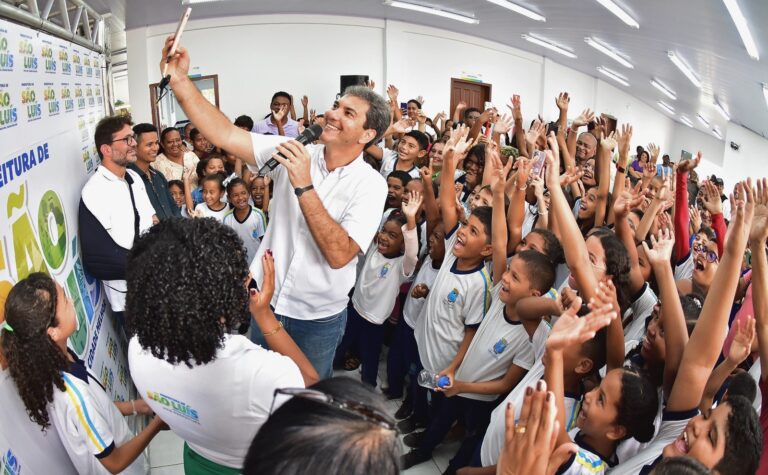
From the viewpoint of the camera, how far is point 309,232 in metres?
1.73

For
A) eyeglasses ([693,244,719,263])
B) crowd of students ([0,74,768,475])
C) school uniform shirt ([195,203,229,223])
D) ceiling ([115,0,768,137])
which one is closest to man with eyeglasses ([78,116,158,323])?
school uniform shirt ([195,203,229,223])

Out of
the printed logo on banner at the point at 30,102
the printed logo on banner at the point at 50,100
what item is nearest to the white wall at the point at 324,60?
the printed logo on banner at the point at 50,100

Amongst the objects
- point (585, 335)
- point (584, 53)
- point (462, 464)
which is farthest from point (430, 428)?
point (584, 53)

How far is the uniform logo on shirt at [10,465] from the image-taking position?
4.21ft

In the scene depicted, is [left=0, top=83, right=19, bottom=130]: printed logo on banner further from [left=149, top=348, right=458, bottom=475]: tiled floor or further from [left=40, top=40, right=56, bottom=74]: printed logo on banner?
[left=149, top=348, right=458, bottom=475]: tiled floor

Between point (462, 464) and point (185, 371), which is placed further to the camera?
point (462, 464)

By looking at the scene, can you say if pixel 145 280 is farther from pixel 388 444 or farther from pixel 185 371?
pixel 388 444

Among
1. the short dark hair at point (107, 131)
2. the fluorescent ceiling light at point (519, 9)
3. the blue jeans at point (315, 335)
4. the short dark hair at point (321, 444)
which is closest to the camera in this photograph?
the short dark hair at point (321, 444)

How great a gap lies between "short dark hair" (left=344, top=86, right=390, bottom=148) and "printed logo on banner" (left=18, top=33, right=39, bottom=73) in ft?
4.23

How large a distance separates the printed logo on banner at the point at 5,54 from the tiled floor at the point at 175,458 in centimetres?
183

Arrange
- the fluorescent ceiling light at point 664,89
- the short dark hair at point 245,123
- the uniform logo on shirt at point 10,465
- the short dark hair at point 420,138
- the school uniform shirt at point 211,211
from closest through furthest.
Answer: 1. the uniform logo on shirt at point 10,465
2. the school uniform shirt at point 211,211
3. the short dark hair at point 420,138
4. the short dark hair at point 245,123
5. the fluorescent ceiling light at point 664,89

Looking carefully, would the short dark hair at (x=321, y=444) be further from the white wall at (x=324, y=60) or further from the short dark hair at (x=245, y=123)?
the white wall at (x=324, y=60)

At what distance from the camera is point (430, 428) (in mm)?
2443

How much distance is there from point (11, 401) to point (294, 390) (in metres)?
1.18
